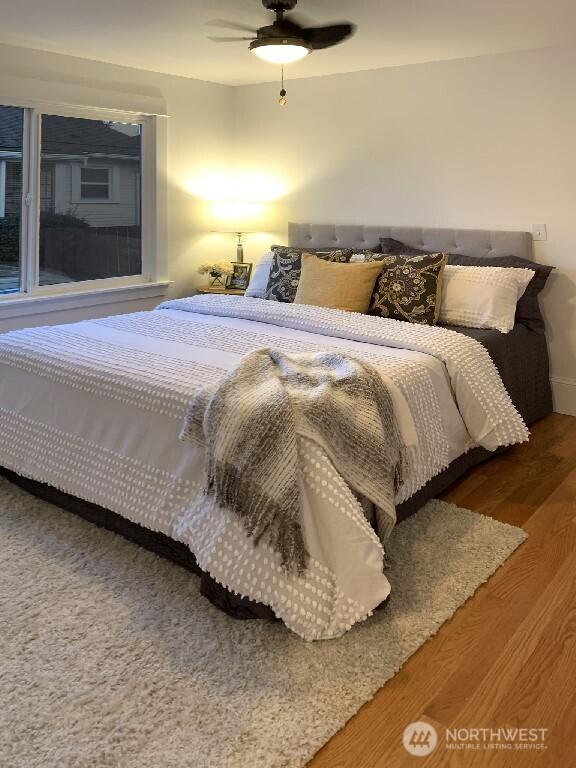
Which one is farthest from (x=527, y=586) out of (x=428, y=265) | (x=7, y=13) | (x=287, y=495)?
(x=7, y=13)

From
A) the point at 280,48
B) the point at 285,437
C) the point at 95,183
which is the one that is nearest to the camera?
the point at 285,437

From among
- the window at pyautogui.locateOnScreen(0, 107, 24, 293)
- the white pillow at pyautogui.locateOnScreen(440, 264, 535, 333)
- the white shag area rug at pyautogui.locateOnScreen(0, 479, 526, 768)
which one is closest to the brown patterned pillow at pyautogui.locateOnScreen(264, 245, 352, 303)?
the white pillow at pyautogui.locateOnScreen(440, 264, 535, 333)

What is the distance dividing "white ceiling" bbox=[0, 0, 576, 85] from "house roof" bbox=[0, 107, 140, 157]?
1.36 ft

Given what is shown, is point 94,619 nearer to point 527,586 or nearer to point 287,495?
point 287,495

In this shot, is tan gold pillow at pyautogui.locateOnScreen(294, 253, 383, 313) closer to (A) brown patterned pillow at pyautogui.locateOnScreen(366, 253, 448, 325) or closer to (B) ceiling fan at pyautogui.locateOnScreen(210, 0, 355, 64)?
(A) brown patterned pillow at pyautogui.locateOnScreen(366, 253, 448, 325)

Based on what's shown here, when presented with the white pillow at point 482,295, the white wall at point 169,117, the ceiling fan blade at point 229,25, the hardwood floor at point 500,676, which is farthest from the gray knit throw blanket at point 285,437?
the white wall at point 169,117

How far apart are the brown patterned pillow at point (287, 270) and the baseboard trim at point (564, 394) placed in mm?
1475

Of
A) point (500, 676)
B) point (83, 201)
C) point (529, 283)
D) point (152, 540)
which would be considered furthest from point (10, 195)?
point (500, 676)

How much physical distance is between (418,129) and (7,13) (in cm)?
243

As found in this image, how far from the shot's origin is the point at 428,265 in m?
3.69

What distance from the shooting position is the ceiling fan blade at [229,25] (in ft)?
11.0

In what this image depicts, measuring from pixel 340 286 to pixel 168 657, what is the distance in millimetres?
2303

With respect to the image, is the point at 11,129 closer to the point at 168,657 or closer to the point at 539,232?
the point at 539,232

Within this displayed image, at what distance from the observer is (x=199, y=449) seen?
2.24 metres
